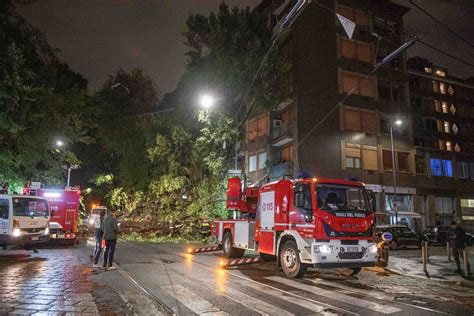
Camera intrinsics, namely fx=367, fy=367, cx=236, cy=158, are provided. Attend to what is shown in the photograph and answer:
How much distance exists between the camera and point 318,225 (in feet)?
33.5

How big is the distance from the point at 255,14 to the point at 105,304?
25.6m

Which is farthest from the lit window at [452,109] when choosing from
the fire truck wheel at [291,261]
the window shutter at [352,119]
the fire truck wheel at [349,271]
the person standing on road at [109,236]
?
the person standing on road at [109,236]

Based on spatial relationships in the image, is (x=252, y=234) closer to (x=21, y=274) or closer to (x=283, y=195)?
(x=283, y=195)

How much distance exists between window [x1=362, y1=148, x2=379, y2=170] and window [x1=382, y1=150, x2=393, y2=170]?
3.63 feet

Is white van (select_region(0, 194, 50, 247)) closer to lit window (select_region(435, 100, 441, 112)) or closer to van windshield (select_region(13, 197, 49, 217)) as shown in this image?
van windshield (select_region(13, 197, 49, 217))

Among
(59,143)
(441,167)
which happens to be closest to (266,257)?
(59,143)

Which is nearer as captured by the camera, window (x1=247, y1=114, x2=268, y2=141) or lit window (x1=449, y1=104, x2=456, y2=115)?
window (x1=247, y1=114, x2=268, y2=141)

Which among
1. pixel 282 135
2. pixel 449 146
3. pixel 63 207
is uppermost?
pixel 449 146

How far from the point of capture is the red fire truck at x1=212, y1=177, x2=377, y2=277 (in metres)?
10.2

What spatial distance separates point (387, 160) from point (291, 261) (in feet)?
89.8

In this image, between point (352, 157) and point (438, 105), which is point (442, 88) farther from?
point (352, 157)

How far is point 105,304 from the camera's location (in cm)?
698

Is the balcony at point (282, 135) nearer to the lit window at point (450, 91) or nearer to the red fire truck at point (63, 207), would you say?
the red fire truck at point (63, 207)

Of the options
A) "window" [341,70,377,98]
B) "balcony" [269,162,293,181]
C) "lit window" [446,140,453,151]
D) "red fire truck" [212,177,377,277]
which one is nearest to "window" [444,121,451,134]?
"lit window" [446,140,453,151]
